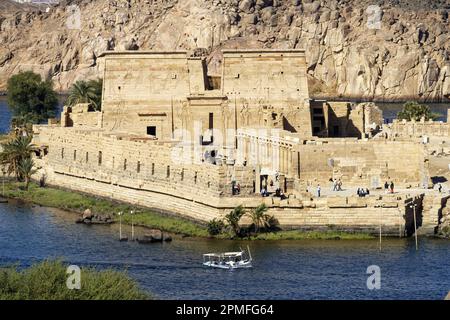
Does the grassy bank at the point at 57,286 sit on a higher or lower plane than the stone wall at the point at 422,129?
lower

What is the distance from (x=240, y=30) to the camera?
174 metres

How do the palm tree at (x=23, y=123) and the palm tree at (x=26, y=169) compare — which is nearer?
the palm tree at (x=26, y=169)

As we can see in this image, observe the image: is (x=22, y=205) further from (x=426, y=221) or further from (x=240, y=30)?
(x=240, y=30)

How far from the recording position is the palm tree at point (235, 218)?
50625 mm

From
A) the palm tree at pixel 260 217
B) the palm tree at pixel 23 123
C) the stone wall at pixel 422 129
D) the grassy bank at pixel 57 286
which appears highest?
the palm tree at pixel 23 123

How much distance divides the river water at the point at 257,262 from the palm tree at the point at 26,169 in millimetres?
8679

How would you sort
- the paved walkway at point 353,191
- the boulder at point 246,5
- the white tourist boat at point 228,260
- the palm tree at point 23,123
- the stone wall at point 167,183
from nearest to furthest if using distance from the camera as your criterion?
the white tourist boat at point 228,260 < the stone wall at point 167,183 < the paved walkway at point 353,191 < the palm tree at point 23,123 < the boulder at point 246,5

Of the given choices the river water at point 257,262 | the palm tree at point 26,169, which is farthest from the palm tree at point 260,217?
the palm tree at point 26,169

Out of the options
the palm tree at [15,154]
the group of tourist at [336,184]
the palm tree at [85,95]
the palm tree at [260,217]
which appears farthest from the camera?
the palm tree at [85,95]

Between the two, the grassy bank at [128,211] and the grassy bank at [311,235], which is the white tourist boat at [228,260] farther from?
the grassy bank at [128,211]

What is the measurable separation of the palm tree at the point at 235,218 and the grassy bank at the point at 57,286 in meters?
13.4

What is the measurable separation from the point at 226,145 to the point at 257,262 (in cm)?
1812

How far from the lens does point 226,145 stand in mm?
64375

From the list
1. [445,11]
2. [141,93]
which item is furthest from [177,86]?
[445,11]
